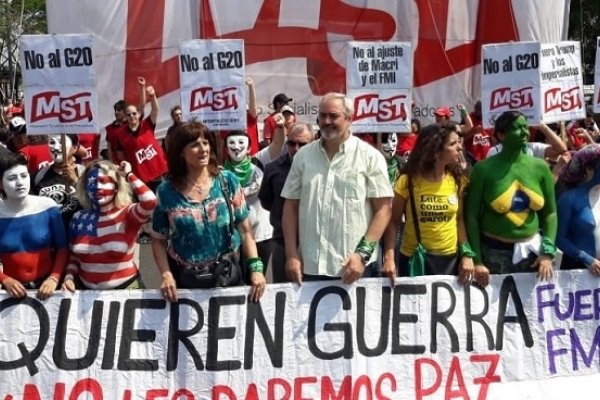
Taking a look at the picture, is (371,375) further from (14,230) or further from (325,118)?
(14,230)

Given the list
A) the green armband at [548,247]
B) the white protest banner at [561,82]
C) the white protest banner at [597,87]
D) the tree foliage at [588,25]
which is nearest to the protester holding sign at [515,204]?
the green armband at [548,247]

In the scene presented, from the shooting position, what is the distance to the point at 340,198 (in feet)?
16.8

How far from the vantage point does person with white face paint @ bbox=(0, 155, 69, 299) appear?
528 centimetres

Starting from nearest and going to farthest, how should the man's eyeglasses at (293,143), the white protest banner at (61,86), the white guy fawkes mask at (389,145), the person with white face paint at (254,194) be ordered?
the man's eyeglasses at (293,143)
the person with white face paint at (254,194)
the white protest banner at (61,86)
the white guy fawkes mask at (389,145)

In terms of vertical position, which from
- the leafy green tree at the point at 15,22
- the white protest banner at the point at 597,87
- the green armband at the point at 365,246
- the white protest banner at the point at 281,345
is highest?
the leafy green tree at the point at 15,22

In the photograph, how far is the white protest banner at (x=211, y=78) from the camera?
8422mm

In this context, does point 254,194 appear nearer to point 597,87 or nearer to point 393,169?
point 393,169

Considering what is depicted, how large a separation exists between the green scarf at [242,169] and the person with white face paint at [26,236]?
5.71ft

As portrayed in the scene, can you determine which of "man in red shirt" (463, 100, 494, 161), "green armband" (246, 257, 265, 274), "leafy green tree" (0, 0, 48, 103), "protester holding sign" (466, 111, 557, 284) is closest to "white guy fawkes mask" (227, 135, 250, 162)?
"green armband" (246, 257, 265, 274)

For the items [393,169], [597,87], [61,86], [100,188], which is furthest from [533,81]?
[100,188]

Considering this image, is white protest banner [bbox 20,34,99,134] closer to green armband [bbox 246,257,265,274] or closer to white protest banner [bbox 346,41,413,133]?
white protest banner [bbox 346,41,413,133]

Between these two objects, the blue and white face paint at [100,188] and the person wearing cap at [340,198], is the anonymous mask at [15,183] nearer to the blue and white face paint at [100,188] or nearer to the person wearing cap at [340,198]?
the blue and white face paint at [100,188]

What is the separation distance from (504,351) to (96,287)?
2.24 metres

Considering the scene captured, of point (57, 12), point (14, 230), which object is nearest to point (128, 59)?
point (57, 12)
